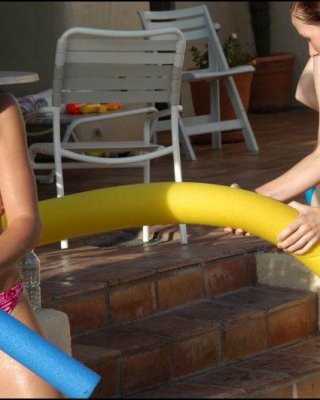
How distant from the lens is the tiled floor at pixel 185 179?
468 cm

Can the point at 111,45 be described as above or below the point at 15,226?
below

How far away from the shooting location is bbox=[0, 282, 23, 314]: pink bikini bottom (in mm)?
2558

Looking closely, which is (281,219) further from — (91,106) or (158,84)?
(91,106)

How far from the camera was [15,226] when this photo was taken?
2.45 meters

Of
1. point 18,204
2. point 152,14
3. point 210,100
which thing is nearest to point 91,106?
point 152,14

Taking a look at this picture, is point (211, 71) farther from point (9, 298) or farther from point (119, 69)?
point (9, 298)

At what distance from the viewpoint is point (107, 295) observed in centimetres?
440

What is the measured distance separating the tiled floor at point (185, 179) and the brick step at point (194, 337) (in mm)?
197

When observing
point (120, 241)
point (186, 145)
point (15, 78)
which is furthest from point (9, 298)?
point (186, 145)

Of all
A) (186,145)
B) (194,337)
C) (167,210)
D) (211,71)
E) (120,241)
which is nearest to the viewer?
(167,210)

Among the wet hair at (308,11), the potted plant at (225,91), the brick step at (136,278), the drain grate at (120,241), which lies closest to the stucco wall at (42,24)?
the potted plant at (225,91)

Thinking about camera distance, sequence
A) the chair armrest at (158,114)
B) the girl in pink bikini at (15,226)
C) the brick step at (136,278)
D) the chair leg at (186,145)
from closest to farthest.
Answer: the girl in pink bikini at (15,226), the brick step at (136,278), the chair armrest at (158,114), the chair leg at (186,145)

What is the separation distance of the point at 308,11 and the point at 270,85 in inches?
374

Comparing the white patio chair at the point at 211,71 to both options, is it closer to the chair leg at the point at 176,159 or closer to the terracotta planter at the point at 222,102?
the terracotta planter at the point at 222,102
